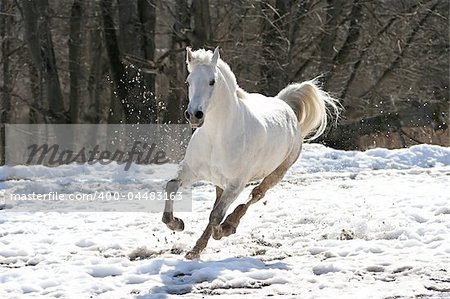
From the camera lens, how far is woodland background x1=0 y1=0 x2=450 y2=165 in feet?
62.7

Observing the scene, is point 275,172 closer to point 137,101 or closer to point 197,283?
point 197,283

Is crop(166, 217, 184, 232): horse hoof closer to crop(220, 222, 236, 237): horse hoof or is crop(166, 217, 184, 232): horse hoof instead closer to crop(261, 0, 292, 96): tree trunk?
crop(220, 222, 236, 237): horse hoof

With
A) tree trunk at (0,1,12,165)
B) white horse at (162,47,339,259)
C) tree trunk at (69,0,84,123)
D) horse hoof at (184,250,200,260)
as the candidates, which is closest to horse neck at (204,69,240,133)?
white horse at (162,47,339,259)

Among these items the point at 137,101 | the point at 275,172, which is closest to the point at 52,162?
the point at 137,101

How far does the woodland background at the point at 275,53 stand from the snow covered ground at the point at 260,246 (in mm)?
7237

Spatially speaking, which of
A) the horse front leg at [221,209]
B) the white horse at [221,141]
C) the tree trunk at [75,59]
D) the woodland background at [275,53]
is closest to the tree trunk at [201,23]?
the woodland background at [275,53]

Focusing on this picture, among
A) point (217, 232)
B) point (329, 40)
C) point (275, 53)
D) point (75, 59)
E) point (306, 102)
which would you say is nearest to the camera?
point (217, 232)

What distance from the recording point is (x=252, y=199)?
26.9 ft

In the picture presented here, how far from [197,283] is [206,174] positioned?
130 cm

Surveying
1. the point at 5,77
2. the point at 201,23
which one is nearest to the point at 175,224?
the point at 201,23

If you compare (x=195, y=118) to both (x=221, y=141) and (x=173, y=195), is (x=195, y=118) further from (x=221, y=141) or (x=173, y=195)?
(x=173, y=195)

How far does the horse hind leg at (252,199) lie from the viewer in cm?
691

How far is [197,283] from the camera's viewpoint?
6.05 m

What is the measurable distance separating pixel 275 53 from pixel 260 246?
12.2 m
